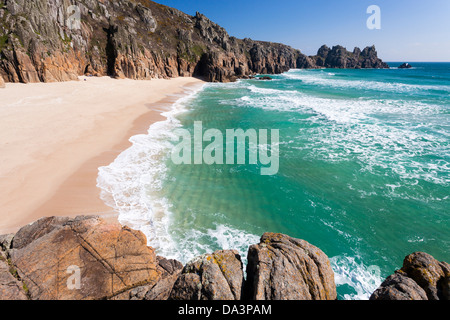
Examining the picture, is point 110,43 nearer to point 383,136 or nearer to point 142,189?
point 142,189

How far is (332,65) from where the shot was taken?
596ft

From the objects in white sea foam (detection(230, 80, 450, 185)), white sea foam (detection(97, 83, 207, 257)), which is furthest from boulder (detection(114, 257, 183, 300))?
white sea foam (detection(230, 80, 450, 185))

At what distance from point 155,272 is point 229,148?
13.4 meters

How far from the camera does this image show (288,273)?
456 centimetres

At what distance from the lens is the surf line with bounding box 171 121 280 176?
15703mm

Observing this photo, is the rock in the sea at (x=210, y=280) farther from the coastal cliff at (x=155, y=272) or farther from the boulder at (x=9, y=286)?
the boulder at (x=9, y=286)

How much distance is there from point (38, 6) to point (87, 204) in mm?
47150

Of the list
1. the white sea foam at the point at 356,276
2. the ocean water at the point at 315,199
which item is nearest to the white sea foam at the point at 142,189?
the ocean water at the point at 315,199

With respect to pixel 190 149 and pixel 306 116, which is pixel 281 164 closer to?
pixel 190 149

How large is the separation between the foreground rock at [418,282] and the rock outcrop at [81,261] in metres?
5.48

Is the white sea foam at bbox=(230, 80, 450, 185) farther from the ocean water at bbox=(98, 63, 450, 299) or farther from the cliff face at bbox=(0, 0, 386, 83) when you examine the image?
the cliff face at bbox=(0, 0, 386, 83)

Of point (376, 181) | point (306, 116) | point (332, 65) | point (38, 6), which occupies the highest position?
point (332, 65)

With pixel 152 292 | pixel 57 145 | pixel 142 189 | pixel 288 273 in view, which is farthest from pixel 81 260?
pixel 57 145
